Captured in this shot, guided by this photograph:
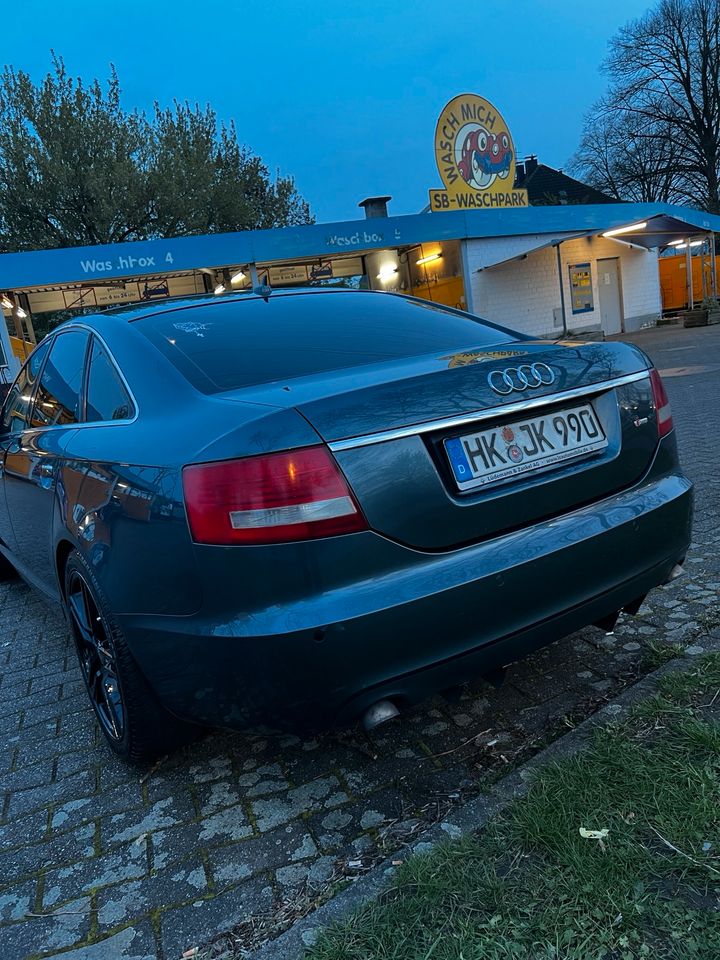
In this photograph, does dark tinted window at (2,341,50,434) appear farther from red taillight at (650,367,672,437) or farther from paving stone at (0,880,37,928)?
red taillight at (650,367,672,437)

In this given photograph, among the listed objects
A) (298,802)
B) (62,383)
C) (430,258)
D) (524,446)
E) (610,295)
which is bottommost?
(298,802)

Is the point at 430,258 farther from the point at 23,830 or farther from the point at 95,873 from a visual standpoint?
the point at 95,873

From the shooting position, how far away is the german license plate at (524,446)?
189cm

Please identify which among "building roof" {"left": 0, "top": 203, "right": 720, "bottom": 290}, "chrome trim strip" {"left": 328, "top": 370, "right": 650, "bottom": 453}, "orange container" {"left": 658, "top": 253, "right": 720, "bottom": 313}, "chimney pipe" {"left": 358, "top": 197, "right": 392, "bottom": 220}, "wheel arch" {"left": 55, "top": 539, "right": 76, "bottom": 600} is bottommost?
"wheel arch" {"left": 55, "top": 539, "right": 76, "bottom": 600}

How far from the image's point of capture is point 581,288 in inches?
933

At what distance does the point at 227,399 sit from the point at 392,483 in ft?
1.81

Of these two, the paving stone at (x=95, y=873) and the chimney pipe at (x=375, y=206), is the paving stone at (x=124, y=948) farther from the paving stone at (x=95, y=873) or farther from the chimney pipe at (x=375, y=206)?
the chimney pipe at (x=375, y=206)

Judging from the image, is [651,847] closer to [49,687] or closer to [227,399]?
[227,399]

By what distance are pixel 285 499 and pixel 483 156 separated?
71.3ft

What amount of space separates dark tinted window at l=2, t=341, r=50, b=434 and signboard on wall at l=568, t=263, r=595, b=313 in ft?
72.6

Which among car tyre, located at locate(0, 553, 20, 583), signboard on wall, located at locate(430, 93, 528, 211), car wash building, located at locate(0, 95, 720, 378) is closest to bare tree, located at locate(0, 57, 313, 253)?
car wash building, located at locate(0, 95, 720, 378)

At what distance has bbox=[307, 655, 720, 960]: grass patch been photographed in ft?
4.83

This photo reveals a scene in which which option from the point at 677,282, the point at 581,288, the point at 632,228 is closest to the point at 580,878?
the point at 632,228

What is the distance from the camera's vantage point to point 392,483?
1776 mm
